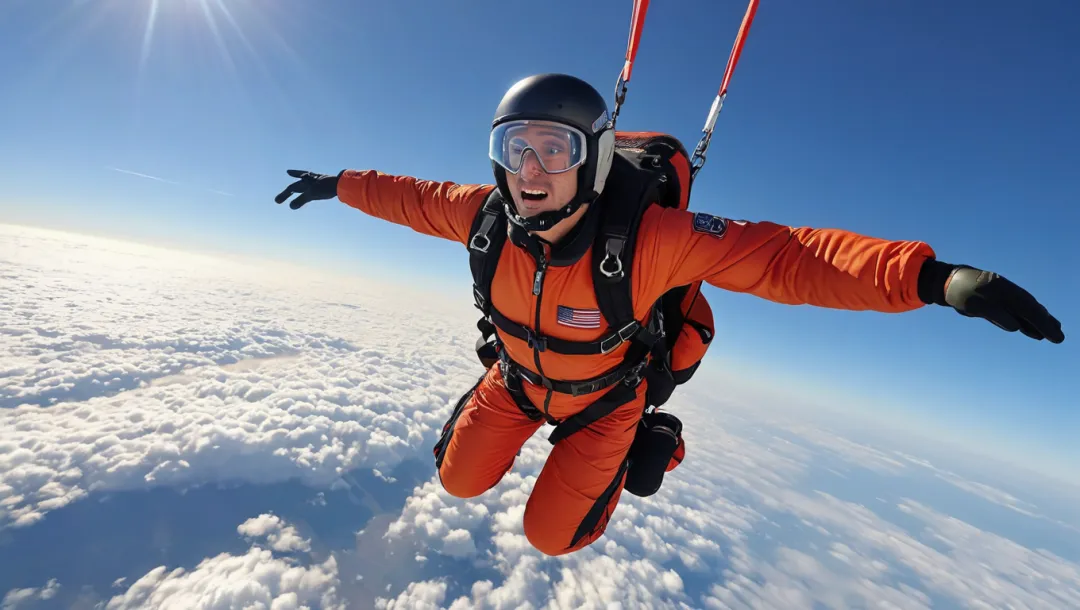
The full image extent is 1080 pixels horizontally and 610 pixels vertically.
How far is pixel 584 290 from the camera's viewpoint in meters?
1.97

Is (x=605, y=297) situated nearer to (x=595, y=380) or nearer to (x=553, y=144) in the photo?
(x=595, y=380)

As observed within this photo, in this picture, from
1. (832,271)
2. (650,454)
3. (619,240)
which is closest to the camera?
(832,271)

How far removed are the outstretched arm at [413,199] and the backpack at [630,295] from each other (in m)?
0.15

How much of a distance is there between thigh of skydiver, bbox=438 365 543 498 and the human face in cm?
156

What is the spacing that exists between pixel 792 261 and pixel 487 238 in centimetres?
141

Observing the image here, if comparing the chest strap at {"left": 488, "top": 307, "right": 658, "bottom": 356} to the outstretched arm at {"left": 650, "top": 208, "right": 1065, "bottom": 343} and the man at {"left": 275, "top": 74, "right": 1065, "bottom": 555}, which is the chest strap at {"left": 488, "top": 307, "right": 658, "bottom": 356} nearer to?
the man at {"left": 275, "top": 74, "right": 1065, "bottom": 555}

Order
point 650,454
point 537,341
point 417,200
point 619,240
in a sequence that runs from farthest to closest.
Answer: point 650,454, point 417,200, point 537,341, point 619,240

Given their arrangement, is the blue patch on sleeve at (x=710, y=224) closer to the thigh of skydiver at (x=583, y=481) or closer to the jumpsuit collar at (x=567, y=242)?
the jumpsuit collar at (x=567, y=242)

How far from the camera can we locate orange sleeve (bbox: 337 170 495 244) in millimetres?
2223

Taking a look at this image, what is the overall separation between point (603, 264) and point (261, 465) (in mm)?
62865

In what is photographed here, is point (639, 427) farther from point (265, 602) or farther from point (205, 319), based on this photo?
point (205, 319)

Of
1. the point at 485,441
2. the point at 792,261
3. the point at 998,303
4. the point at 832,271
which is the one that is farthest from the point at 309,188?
the point at 998,303

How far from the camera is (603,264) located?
181 cm

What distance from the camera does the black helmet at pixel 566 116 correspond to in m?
1.81
